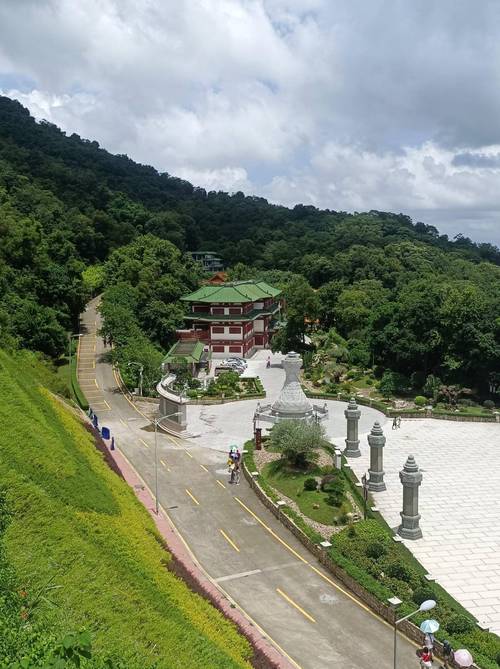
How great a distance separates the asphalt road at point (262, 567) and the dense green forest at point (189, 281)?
41.0 feet

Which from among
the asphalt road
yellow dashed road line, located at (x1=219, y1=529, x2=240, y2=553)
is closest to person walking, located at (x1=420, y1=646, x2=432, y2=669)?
the asphalt road

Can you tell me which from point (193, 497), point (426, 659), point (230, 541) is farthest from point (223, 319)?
point (426, 659)

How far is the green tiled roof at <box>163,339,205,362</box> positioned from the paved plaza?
10.7 meters

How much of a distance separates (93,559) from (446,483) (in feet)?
68.2

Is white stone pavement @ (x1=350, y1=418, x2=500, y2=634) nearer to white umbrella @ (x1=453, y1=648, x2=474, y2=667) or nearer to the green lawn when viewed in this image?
the green lawn

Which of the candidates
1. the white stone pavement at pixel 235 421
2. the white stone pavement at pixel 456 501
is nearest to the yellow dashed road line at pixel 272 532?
the white stone pavement at pixel 456 501

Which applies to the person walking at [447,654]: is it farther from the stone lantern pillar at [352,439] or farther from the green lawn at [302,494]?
the stone lantern pillar at [352,439]

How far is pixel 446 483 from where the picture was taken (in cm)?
3109

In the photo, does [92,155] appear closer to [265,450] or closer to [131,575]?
[265,450]

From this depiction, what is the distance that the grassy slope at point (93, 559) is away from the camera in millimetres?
13266

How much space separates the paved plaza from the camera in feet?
73.2

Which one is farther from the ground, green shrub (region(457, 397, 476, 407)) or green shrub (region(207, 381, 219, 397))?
green shrub (region(207, 381, 219, 397))

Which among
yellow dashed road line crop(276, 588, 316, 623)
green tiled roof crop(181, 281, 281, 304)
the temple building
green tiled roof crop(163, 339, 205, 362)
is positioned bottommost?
yellow dashed road line crop(276, 588, 316, 623)

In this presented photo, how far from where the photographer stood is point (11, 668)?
8.98 metres
